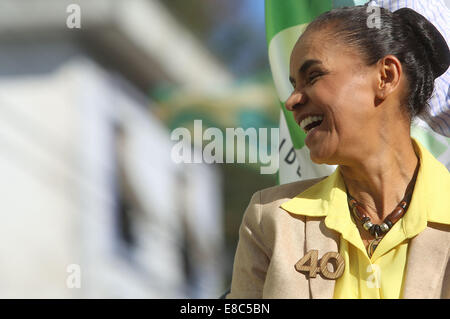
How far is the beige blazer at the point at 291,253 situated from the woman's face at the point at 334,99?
5.5 inches

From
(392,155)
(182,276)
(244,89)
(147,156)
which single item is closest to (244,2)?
(244,89)

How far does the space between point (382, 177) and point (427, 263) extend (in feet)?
0.77

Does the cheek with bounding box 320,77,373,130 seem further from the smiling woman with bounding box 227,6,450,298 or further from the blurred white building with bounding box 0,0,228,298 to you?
the blurred white building with bounding box 0,0,228,298

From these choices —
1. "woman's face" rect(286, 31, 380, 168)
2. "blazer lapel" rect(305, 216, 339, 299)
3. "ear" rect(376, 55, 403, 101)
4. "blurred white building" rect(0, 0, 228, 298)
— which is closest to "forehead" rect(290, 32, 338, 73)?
"woman's face" rect(286, 31, 380, 168)

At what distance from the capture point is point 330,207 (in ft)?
5.11

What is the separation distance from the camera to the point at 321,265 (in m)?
1.46

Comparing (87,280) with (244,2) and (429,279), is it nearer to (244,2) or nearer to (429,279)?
(244,2)

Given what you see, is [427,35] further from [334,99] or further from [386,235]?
[386,235]

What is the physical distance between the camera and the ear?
1583 mm

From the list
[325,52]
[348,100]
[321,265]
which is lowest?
[321,265]

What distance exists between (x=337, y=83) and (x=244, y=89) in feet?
13.3

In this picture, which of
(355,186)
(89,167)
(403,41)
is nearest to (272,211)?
(355,186)

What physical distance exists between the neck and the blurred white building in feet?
12.5
